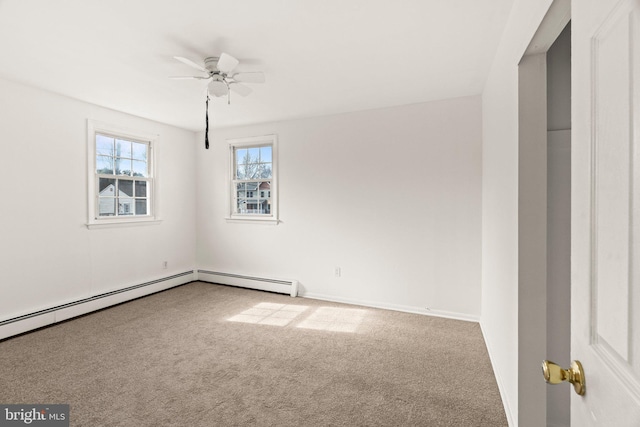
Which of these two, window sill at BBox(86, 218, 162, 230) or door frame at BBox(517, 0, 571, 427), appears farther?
window sill at BBox(86, 218, 162, 230)

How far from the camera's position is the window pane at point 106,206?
431cm

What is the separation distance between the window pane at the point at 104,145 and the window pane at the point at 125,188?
41 cm

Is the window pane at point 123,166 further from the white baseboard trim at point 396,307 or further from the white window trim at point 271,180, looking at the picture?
the white baseboard trim at point 396,307

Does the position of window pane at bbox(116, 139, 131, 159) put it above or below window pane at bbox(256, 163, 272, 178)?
above

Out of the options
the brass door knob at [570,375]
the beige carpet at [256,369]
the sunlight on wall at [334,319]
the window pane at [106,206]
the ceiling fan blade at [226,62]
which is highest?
the ceiling fan blade at [226,62]

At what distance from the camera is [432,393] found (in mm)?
2375

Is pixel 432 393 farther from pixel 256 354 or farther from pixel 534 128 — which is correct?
pixel 534 128

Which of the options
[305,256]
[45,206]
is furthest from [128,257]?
[305,256]

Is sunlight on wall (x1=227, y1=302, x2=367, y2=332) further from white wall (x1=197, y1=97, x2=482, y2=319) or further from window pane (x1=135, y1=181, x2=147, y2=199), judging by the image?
window pane (x1=135, y1=181, x2=147, y2=199)

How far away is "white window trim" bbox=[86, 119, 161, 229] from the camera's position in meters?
4.10

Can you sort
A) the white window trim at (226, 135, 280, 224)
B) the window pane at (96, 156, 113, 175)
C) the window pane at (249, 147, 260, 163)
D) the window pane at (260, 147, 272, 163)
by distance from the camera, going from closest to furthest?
the window pane at (96, 156, 113, 175)
the white window trim at (226, 135, 280, 224)
the window pane at (260, 147, 272, 163)
the window pane at (249, 147, 260, 163)
